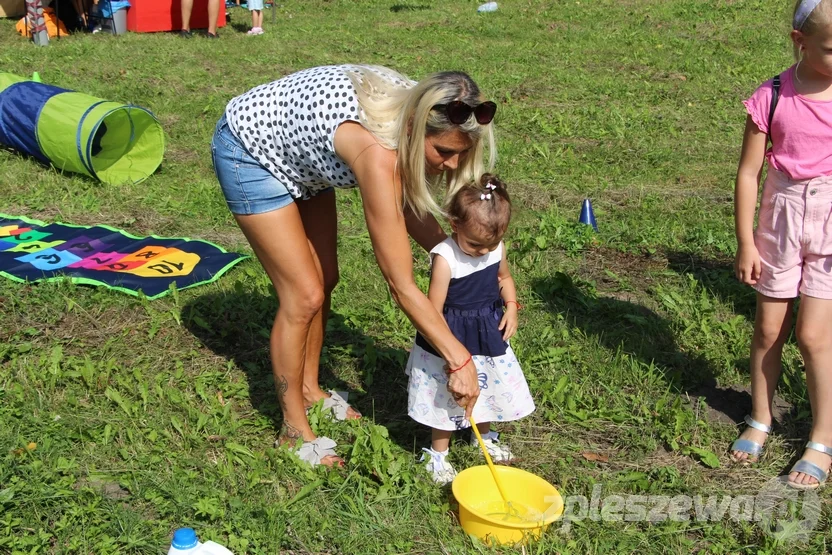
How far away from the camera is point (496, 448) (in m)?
3.47

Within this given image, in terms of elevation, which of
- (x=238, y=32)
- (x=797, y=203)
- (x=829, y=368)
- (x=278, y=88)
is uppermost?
(x=278, y=88)

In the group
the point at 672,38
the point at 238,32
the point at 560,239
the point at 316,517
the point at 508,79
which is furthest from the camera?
the point at 238,32

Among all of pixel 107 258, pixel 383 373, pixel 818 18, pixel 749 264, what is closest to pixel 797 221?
pixel 749 264

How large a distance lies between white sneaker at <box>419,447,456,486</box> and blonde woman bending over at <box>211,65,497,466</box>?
369 millimetres

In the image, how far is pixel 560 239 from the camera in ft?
17.7

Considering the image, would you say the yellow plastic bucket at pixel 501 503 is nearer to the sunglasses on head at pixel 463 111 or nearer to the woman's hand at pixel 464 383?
the woman's hand at pixel 464 383

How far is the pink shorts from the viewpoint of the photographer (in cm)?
308

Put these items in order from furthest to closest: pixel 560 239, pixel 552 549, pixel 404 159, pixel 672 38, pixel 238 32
Answer: pixel 238 32, pixel 672 38, pixel 560 239, pixel 552 549, pixel 404 159

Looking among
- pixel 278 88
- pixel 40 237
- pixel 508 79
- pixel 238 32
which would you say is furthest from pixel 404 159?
pixel 238 32

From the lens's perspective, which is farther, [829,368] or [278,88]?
[829,368]

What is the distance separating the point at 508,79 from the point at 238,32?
16.6 feet

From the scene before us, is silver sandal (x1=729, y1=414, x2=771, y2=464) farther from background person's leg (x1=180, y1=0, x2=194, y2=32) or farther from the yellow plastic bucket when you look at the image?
background person's leg (x1=180, y1=0, x2=194, y2=32)

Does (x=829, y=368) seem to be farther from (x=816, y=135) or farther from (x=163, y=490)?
(x=163, y=490)

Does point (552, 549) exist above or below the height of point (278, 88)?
below
